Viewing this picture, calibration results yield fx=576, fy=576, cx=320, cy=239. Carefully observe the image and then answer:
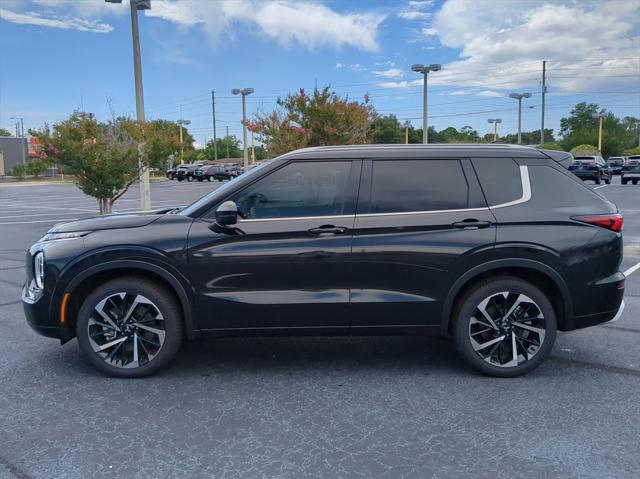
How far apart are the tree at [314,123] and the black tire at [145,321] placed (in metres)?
13.5

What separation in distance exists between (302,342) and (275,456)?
6.89ft

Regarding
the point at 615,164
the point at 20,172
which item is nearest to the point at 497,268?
the point at 615,164

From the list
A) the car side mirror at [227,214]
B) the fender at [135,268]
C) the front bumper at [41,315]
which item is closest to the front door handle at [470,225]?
the car side mirror at [227,214]

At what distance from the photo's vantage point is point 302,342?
533 centimetres

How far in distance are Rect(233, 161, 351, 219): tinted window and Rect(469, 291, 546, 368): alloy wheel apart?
4.41 feet

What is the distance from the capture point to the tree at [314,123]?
1756 cm

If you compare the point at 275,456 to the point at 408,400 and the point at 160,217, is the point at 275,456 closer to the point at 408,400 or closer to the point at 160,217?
the point at 408,400

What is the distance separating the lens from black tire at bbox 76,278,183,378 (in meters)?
4.33

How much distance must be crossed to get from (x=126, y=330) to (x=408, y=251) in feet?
7.28

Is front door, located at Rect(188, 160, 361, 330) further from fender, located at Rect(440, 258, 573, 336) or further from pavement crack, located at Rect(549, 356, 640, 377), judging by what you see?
pavement crack, located at Rect(549, 356, 640, 377)

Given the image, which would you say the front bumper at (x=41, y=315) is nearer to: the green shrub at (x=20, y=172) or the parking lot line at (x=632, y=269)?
the parking lot line at (x=632, y=269)

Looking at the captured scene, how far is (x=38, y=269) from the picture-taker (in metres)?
4.43

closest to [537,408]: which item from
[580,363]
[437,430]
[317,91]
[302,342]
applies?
[437,430]

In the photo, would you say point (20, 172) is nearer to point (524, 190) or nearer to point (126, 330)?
→ point (126, 330)
